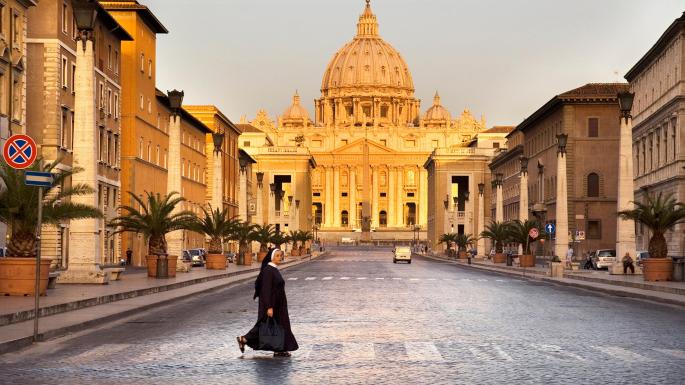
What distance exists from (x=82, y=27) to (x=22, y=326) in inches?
601

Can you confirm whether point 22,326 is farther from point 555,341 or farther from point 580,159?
point 580,159

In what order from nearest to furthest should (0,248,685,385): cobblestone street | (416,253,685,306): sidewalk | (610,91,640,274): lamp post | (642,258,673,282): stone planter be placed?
(0,248,685,385): cobblestone street → (416,253,685,306): sidewalk → (642,258,673,282): stone planter → (610,91,640,274): lamp post

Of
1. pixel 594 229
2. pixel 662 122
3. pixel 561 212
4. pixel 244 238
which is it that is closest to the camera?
pixel 561 212

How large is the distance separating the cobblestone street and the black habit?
27cm

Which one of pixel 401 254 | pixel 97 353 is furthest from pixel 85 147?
pixel 401 254

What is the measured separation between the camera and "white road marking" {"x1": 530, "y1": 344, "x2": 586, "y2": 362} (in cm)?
1593

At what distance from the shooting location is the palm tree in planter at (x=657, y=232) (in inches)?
1650

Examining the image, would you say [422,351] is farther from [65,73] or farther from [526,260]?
[526,260]

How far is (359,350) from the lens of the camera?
663 inches

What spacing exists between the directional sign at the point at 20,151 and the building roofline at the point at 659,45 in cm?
5099

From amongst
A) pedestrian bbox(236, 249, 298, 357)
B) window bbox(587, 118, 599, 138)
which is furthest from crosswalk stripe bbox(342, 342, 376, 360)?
window bbox(587, 118, 599, 138)

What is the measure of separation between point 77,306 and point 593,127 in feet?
244

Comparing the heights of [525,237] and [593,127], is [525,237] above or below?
below

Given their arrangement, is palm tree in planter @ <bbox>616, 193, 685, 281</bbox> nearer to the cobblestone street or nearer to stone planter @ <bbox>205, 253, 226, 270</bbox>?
the cobblestone street
